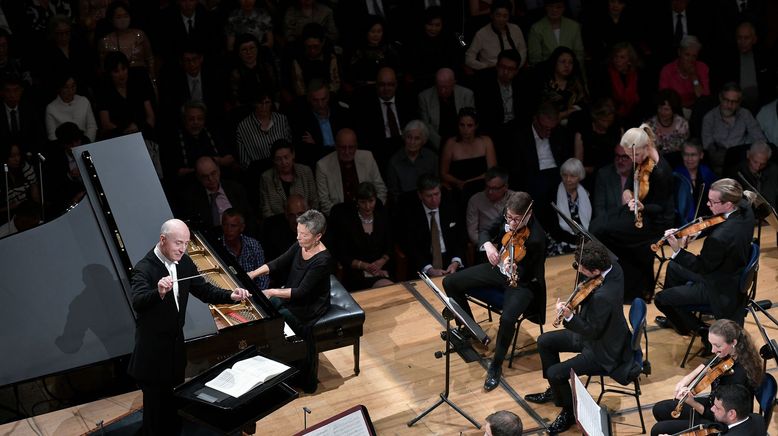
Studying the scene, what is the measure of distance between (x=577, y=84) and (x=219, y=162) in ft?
10.8

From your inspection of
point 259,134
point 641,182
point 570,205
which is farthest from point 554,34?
point 259,134

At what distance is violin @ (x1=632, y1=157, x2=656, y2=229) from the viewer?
6.96 meters

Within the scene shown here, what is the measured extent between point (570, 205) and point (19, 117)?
432 cm

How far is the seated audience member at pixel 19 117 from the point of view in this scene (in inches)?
298

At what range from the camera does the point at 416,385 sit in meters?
6.43

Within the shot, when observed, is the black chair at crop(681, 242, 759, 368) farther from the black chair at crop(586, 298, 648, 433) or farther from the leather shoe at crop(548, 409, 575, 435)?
the leather shoe at crop(548, 409, 575, 435)

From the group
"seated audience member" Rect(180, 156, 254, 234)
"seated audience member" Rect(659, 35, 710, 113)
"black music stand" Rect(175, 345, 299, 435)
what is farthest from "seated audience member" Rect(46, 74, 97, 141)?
"seated audience member" Rect(659, 35, 710, 113)

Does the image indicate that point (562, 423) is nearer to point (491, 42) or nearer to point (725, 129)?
point (725, 129)

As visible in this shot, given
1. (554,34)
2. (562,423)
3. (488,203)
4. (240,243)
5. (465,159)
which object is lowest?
(562,423)

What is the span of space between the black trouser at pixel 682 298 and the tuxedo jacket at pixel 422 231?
1776 mm

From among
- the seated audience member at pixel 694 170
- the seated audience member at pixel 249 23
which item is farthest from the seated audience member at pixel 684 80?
the seated audience member at pixel 249 23

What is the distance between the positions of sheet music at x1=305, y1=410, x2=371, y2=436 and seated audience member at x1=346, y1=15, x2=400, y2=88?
179 inches

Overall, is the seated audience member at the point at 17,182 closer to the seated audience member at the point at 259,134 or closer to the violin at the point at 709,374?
the seated audience member at the point at 259,134

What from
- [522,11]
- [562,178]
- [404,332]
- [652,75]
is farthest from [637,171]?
[522,11]
